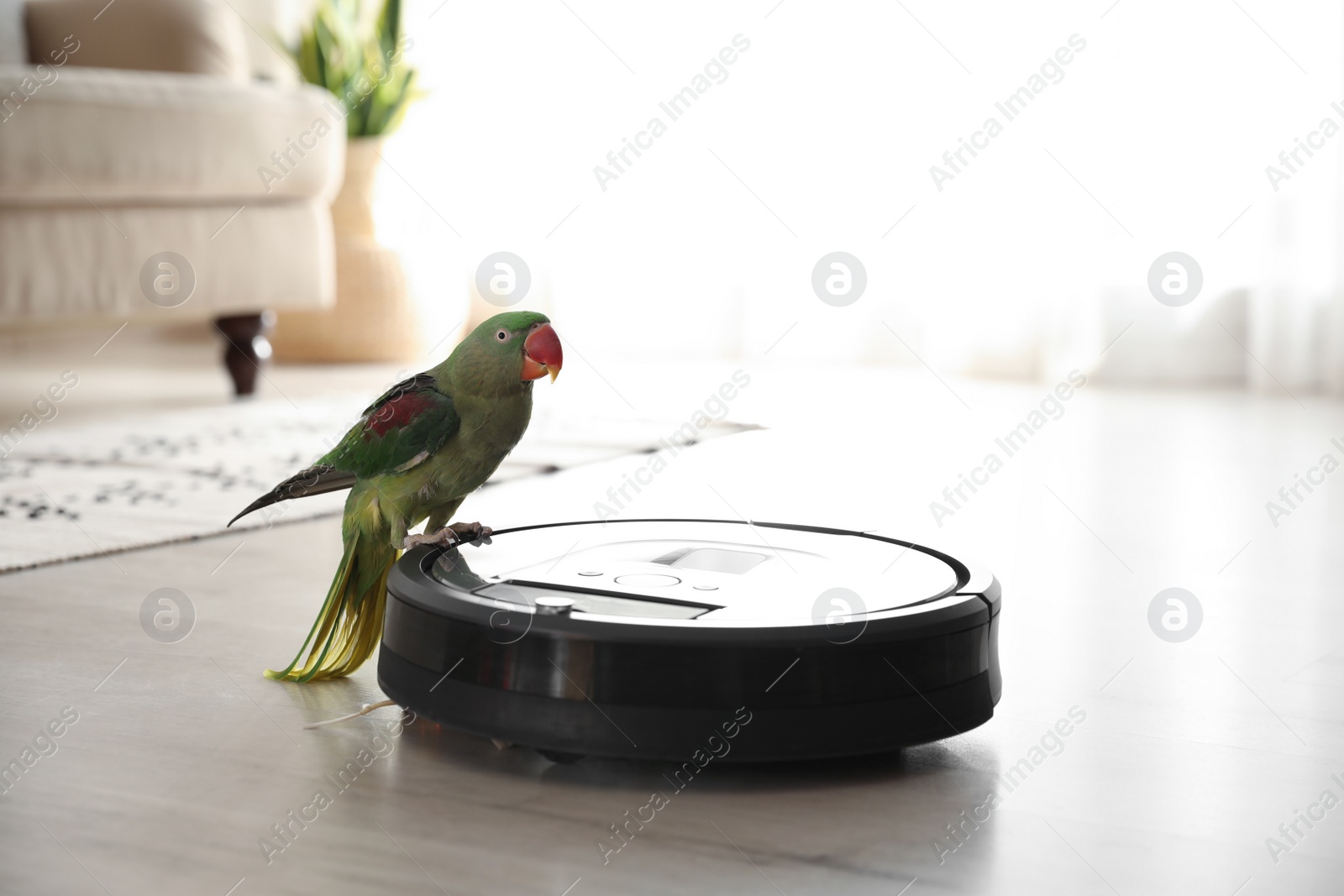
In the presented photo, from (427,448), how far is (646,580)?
172 mm

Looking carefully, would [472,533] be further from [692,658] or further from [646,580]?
[692,658]

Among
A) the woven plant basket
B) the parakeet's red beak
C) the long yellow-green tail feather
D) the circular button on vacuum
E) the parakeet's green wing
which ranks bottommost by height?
the woven plant basket

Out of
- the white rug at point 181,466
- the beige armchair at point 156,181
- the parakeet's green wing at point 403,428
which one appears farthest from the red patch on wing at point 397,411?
the beige armchair at point 156,181

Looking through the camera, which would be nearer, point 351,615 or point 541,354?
point 541,354

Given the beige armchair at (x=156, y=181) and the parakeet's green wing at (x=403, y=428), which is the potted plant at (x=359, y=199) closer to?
the beige armchair at (x=156, y=181)

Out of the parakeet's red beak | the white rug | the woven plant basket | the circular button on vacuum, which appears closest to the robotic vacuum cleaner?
the circular button on vacuum

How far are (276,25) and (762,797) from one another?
4.05 metres

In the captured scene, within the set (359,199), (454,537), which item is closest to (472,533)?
(454,537)

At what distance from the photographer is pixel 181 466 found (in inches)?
79.0

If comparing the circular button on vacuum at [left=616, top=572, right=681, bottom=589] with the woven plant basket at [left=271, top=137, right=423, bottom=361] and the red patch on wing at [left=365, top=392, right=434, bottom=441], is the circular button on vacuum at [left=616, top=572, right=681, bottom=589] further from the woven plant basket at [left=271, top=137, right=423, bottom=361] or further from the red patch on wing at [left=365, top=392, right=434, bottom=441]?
the woven plant basket at [left=271, top=137, right=423, bottom=361]

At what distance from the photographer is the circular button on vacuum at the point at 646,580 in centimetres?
90

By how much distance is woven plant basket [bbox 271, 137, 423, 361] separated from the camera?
11.3 ft

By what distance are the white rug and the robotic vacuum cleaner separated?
0.72 m

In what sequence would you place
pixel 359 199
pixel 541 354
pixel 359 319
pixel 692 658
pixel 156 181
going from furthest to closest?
pixel 359 199 → pixel 359 319 → pixel 156 181 → pixel 541 354 → pixel 692 658
